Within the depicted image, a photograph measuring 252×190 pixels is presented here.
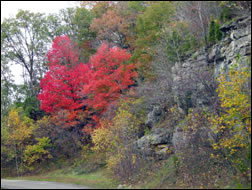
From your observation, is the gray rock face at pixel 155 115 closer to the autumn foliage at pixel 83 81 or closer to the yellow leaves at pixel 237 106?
the autumn foliage at pixel 83 81

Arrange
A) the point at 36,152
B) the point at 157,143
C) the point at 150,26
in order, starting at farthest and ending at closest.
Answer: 1. the point at 36,152
2. the point at 150,26
3. the point at 157,143

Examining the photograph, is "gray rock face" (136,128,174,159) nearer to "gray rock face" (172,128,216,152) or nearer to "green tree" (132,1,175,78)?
"gray rock face" (172,128,216,152)

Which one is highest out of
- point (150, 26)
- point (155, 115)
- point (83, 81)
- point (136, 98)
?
point (150, 26)

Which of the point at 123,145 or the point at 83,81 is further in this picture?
the point at 83,81

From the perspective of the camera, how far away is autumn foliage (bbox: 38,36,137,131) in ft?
77.2

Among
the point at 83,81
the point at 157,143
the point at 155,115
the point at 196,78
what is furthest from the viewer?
the point at 83,81

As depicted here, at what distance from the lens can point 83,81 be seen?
2714 cm

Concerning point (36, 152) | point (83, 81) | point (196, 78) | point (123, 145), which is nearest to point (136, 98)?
point (123, 145)

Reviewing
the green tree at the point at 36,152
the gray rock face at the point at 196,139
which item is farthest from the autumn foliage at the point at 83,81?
the gray rock face at the point at 196,139

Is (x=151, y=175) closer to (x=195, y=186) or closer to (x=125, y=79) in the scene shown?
(x=195, y=186)

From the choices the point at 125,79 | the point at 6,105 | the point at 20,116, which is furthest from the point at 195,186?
the point at 6,105

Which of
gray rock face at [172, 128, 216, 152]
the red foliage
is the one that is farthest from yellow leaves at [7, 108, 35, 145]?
gray rock face at [172, 128, 216, 152]

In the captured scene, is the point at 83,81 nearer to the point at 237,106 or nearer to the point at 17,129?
the point at 17,129

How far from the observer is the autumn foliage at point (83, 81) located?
23531 mm
